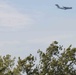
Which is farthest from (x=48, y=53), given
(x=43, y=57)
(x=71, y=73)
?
(x=71, y=73)

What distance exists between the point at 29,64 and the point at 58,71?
4.10m

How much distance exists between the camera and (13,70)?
50531mm

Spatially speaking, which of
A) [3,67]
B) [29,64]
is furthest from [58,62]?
[3,67]

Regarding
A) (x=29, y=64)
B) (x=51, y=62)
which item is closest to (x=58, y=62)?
(x=51, y=62)

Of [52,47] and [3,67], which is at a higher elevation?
[52,47]

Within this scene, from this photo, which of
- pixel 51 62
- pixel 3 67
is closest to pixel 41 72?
pixel 51 62

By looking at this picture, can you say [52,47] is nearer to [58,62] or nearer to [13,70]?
[58,62]

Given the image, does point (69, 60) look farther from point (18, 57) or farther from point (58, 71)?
point (18, 57)

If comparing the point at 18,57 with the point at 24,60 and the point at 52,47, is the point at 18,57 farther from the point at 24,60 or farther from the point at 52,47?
the point at 52,47

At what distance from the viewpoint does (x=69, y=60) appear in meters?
50.5

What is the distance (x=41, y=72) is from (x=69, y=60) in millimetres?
4257

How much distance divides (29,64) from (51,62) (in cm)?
310

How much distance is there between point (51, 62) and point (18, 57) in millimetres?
4737

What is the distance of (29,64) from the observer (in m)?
49.7
